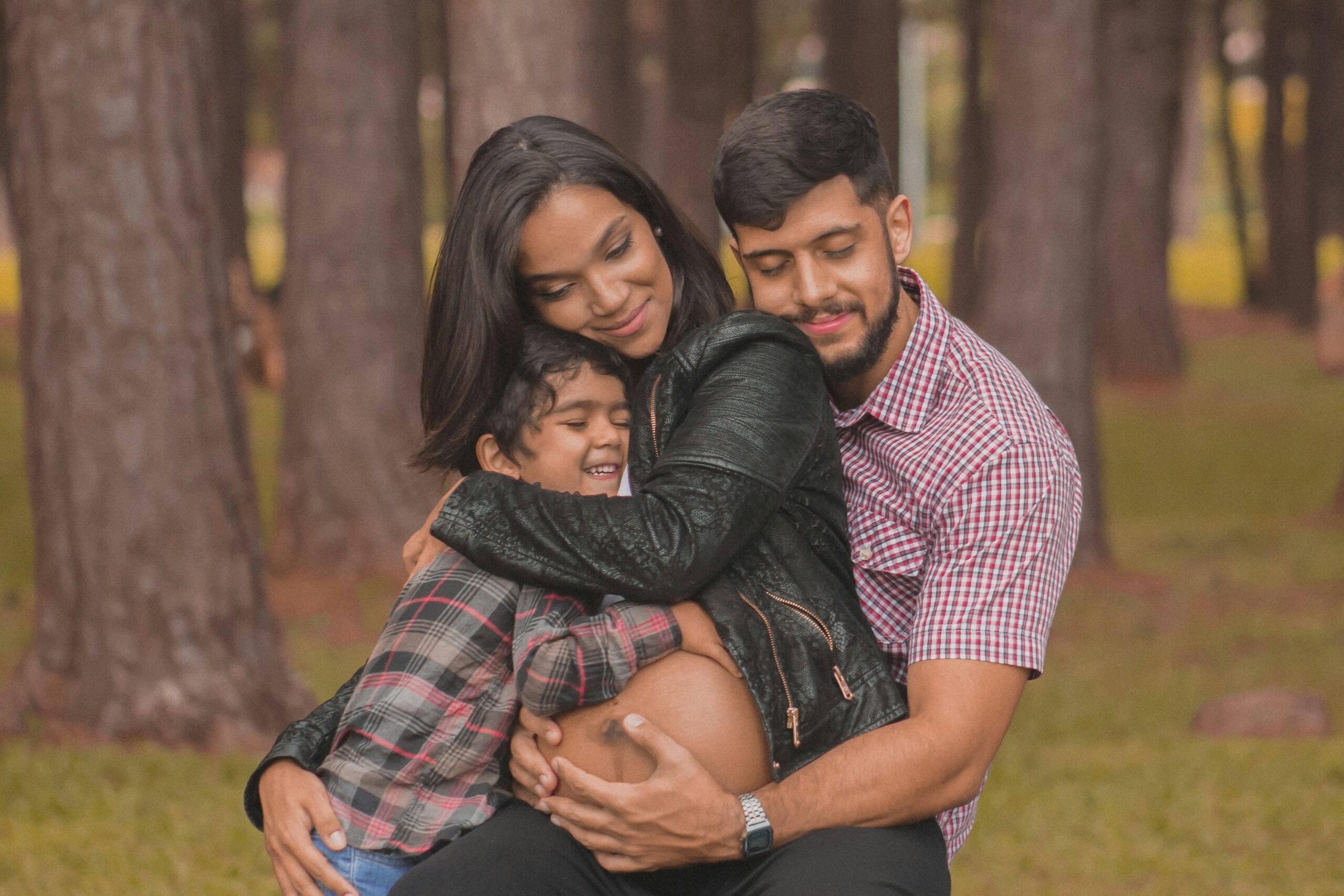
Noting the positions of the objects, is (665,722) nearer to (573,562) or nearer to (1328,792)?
(573,562)

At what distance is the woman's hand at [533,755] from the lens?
2873 millimetres

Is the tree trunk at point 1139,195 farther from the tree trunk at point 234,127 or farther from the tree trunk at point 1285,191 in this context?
the tree trunk at point 234,127

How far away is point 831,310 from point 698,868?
1155 millimetres

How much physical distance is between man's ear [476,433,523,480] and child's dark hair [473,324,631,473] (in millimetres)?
12

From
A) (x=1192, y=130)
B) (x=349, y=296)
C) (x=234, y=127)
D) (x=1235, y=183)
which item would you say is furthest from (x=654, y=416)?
(x=1192, y=130)

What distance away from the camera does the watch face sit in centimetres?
276

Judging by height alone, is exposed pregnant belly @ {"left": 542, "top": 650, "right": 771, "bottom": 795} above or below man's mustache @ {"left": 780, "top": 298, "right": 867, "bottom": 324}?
below

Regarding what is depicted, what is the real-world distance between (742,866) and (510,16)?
5117 millimetres

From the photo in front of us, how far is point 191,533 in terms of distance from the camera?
627 centimetres

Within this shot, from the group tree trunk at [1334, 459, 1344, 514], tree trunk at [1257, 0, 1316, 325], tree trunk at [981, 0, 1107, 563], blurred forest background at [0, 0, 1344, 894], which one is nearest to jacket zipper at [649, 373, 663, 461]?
blurred forest background at [0, 0, 1344, 894]

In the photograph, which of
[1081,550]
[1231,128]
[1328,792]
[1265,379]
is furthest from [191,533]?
[1231,128]

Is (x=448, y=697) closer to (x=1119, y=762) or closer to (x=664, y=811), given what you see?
(x=664, y=811)

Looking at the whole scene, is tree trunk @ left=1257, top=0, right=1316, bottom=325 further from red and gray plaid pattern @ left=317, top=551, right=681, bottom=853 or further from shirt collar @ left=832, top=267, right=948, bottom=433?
red and gray plaid pattern @ left=317, top=551, right=681, bottom=853

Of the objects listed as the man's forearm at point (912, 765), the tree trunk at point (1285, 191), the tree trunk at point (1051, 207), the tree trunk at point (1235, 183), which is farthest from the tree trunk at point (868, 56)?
the tree trunk at point (1235, 183)
